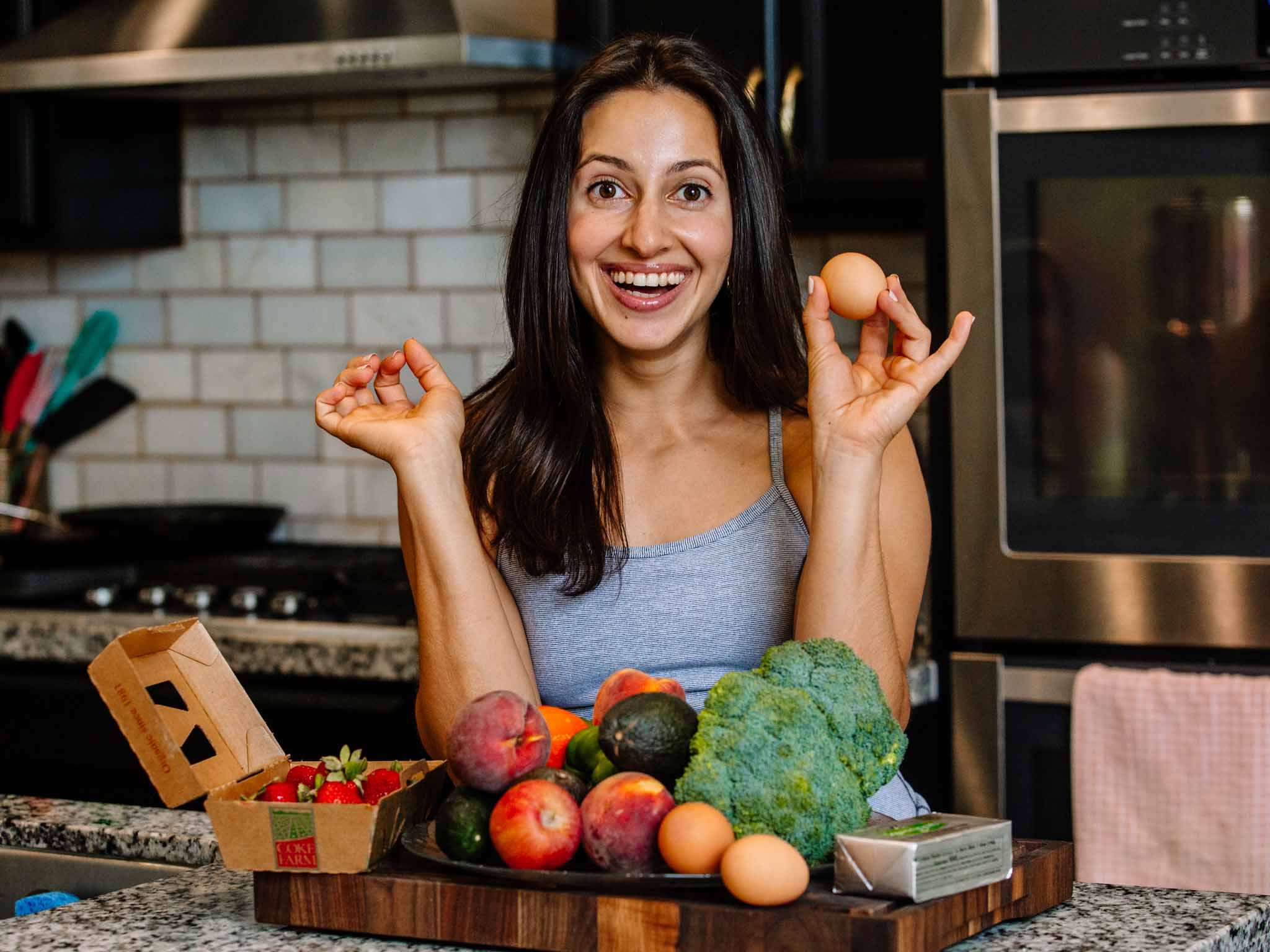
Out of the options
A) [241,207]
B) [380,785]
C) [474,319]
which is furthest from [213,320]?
[380,785]

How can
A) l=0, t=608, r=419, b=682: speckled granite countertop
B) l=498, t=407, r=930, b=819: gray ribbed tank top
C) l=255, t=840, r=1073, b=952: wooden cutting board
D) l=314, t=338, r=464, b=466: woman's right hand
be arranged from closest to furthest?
1. l=255, t=840, r=1073, b=952: wooden cutting board
2. l=314, t=338, r=464, b=466: woman's right hand
3. l=498, t=407, r=930, b=819: gray ribbed tank top
4. l=0, t=608, r=419, b=682: speckled granite countertop

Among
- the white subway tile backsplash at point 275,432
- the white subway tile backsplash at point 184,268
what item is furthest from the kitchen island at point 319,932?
the white subway tile backsplash at point 184,268

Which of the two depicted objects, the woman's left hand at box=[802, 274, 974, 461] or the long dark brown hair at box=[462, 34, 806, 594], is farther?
the long dark brown hair at box=[462, 34, 806, 594]

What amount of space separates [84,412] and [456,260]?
36.1 inches

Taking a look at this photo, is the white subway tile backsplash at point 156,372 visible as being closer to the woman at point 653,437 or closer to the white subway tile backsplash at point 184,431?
the white subway tile backsplash at point 184,431

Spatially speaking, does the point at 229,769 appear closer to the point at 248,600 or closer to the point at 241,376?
the point at 248,600

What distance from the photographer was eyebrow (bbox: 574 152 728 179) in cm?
165

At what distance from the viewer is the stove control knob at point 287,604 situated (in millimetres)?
2666

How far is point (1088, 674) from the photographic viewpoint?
2250 mm

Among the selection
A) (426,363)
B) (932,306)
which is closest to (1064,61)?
(932,306)

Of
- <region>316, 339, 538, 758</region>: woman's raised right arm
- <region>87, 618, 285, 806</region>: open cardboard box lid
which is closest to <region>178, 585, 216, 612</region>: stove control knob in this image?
<region>316, 339, 538, 758</region>: woman's raised right arm

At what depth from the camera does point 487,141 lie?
10.3ft

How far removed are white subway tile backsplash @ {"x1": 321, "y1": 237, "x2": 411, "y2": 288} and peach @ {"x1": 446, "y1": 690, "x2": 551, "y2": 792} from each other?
2.18 m

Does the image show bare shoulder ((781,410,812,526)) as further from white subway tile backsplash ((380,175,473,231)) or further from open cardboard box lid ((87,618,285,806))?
white subway tile backsplash ((380,175,473,231))
